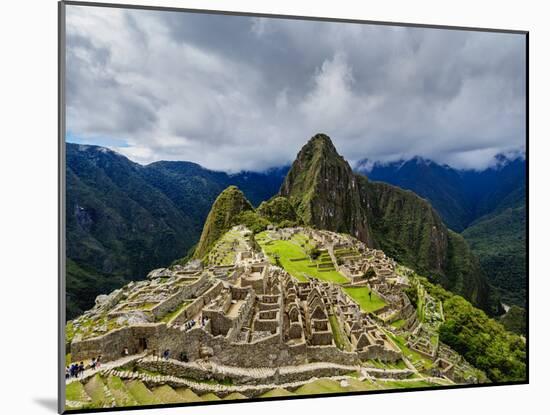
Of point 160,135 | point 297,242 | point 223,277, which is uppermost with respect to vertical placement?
point 160,135

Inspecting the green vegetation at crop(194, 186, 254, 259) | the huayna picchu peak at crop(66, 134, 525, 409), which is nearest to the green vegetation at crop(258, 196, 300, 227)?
the huayna picchu peak at crop(66, 134, 525, 409)

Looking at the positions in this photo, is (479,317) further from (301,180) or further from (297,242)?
(301,180)

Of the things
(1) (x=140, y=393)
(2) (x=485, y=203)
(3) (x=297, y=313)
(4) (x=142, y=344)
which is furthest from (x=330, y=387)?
(2) (x=485, y=203)

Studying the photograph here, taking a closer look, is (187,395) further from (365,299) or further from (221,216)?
(365,299)

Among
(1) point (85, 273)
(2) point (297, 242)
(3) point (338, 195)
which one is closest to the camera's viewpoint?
(1) point (85, 273)

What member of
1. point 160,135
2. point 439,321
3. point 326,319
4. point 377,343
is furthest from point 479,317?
point 160,135

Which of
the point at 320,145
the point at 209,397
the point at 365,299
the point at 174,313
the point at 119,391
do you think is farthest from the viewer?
the point at 320,145
